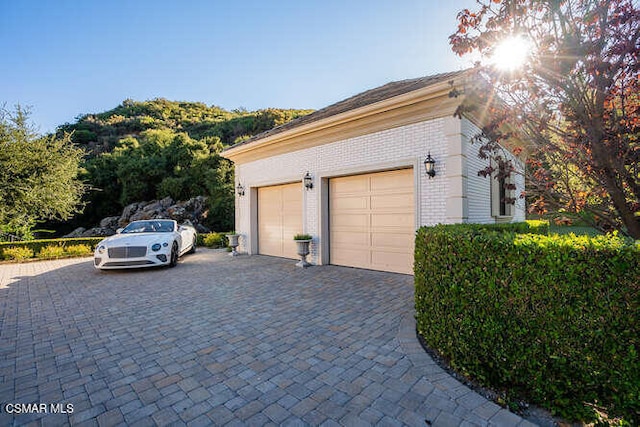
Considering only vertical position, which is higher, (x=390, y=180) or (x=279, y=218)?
(x=390, y=180)

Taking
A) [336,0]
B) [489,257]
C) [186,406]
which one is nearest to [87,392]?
[186,406]

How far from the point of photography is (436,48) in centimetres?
457

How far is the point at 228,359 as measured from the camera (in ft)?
9.06

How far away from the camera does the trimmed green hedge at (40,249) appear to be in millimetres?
9289

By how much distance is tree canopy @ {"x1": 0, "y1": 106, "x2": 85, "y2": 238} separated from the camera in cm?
972

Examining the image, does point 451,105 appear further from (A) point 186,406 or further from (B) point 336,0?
(A) point 186,406

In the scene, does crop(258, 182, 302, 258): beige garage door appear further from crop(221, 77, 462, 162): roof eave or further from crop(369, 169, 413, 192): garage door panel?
crop(369, 169, 413, 192): garage door panel

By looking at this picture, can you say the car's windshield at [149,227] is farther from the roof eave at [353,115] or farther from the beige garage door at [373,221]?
the beige garage door at [373,221]

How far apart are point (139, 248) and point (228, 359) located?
18.4ft

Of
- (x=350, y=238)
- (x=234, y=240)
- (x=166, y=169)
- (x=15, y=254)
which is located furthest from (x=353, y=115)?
(x=166, y=169)

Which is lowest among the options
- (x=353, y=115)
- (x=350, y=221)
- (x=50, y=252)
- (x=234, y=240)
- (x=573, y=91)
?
(x=50, y=252)

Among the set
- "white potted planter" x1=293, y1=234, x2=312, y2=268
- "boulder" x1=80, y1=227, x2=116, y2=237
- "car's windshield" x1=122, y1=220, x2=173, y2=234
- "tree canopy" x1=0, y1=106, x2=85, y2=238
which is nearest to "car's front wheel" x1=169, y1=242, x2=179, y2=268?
"car's windshield" x1=122, y1=220, x2=173, y2=234

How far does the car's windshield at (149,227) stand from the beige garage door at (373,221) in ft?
16.7

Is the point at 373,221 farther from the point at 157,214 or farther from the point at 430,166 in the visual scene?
the point at 157,214
